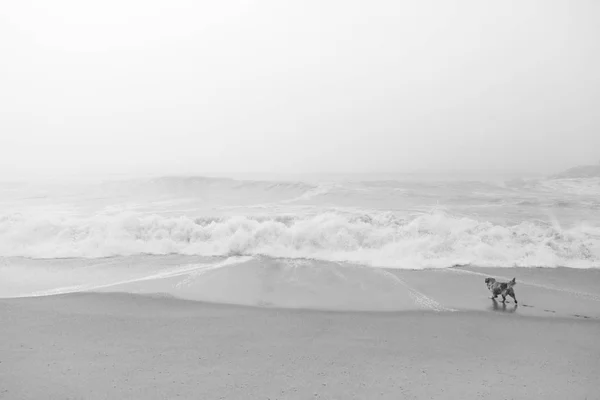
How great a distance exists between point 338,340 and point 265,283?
2.86m

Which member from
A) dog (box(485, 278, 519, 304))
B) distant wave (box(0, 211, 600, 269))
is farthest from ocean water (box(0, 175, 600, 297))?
dog (box(485, 278, 519, 304))

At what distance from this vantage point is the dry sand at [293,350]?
350cm

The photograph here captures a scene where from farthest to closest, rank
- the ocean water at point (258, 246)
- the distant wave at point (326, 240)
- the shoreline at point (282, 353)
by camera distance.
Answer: the distant wave at point (326, 240) < the ocean water at point (258, 246) < the shoreline at point (282, 353)

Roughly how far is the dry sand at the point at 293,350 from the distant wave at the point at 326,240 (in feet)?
9.19

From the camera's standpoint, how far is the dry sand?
3498 mm

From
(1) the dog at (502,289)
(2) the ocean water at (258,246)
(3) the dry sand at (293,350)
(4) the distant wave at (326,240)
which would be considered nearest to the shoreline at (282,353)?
(3) the dry sand at (293,350)

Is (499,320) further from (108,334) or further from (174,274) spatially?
(174,274)

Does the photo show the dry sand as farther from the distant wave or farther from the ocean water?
the distant wave

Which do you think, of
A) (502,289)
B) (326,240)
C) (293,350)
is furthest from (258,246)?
(502,289)

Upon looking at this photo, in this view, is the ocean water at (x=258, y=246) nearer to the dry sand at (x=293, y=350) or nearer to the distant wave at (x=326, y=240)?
the distant wave at (x=326, y=240)

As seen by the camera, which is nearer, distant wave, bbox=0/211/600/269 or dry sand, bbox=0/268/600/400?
dry sand, bbox=0/268/600/400

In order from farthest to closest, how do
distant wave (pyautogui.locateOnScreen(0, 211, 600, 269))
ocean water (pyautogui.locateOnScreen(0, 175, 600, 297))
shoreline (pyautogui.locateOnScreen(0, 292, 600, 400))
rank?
distant wave (pyautogui.locateOnScreen(0, 211, 600, 269)) < ocean water (pyautogui.locateOnScreen(0, 175, 600, 297)) < shoreline (pyautogui.locateOnScreen(0, 292, 600, 400))

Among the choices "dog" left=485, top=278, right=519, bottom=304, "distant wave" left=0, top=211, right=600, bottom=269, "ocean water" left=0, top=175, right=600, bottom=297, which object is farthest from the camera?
"distant wave" left=0, top=211, right=600, bottom=269

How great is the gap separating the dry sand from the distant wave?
110 inches
